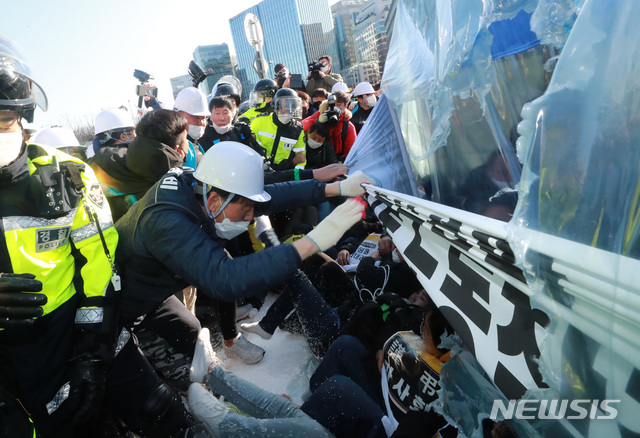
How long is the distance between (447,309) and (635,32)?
795mm

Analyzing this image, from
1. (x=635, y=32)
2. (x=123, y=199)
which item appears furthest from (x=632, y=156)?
(x=123, y=199)

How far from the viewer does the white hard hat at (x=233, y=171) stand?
6.02ft

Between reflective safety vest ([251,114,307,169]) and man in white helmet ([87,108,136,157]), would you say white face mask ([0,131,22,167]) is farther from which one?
reflective safety vest ([251,114,307,169])

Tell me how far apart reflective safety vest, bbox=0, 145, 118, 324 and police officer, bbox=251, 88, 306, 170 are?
2.76m

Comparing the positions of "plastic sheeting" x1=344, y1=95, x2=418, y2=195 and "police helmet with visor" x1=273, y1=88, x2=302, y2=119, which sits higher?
"police helmet with visor" x1=273, y1=88, x2=302, y2=119

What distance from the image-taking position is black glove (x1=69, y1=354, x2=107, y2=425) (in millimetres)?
1487

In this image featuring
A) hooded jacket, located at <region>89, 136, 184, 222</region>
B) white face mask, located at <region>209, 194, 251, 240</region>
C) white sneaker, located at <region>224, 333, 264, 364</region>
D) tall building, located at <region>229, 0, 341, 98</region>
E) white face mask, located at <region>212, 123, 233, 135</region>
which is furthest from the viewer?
tall building, located at <region>229, 0, 341, 98</region>

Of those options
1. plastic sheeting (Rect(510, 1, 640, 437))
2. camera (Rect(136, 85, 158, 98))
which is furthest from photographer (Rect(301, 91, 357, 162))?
plastic sheeting (Rect(510, 1, 640, 437))

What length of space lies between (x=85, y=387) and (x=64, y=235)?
617 mm

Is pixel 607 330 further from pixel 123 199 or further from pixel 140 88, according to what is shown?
pixel 140 88

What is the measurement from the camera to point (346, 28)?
73.1 meters

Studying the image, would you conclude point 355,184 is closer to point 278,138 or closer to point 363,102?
point 278,138

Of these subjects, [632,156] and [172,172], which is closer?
[632,156]

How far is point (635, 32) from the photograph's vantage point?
604 mm
